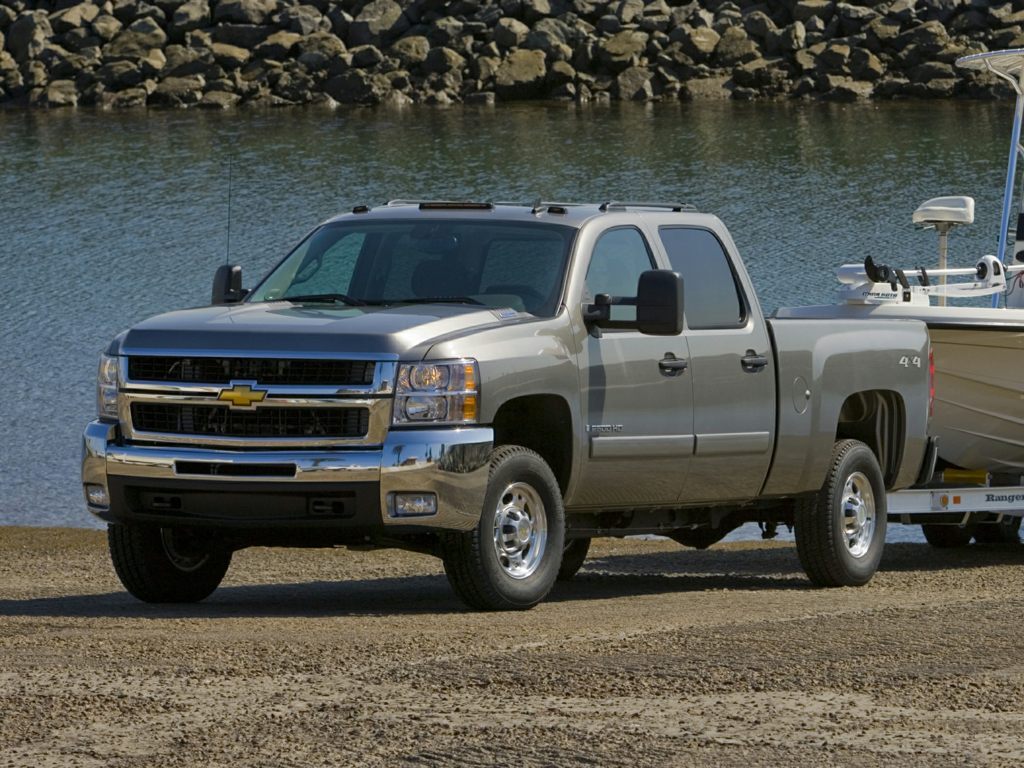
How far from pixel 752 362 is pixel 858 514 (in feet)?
5.07

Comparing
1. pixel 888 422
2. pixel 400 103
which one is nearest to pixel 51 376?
pixel 888 422

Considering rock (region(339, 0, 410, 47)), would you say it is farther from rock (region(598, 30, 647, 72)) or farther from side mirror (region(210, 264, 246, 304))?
side mirror (region(210, 264, 246, 304))

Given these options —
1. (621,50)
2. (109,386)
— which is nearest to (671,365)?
(109,386)

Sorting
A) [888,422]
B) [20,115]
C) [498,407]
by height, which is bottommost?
[20,115]

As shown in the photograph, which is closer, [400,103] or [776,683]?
[776,683]

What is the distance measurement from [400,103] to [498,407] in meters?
66.8

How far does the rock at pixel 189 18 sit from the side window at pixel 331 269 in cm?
6960

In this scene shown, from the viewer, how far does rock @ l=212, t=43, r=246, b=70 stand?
79.7 meters

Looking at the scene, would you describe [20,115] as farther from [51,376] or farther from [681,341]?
[681,341]

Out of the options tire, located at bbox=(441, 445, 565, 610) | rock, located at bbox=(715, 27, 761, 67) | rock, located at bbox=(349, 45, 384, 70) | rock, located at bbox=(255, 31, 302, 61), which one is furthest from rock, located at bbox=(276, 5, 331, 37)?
tire, located at bbox=(441, 445, 565, 610)

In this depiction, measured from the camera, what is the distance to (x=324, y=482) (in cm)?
989

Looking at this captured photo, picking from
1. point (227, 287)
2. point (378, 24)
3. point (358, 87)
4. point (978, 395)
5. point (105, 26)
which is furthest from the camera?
point (105, 26)

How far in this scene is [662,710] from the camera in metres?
7.79

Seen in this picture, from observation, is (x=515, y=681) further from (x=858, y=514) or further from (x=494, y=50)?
(x=494, y=50)
